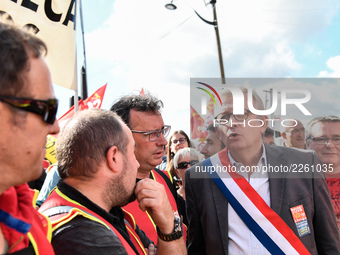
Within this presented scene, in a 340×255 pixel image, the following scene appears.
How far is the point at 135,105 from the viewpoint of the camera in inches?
105

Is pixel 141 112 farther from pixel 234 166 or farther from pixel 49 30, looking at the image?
pixel 49 30

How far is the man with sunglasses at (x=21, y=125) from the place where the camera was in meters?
0.95

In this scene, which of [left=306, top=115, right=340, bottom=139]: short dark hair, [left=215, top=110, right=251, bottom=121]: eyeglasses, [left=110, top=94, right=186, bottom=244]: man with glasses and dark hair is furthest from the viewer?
[left=306, top=115, right=340, bottom=139]: short dark hair

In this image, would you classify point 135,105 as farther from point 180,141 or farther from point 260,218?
point 180,141

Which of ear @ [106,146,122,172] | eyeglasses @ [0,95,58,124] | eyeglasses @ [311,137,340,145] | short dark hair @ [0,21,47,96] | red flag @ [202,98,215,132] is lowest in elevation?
ear @ [106,146,122,172]

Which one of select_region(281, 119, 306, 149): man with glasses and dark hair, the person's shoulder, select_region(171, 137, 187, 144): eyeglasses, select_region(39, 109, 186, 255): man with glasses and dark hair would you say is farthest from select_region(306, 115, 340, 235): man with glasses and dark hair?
the person's shoulder

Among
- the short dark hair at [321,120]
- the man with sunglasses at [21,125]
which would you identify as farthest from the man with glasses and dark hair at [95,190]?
the short dark hair at [321,120]

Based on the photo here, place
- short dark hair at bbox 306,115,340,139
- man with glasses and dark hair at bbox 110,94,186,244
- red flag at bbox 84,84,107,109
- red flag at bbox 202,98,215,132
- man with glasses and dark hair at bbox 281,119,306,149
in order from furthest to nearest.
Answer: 1. red flag at bbox 84,84,107,109
2. man with glasses and dark hair at bbox 281,119,306,149
3. red flag at bbox 202,98,215,132
4. short dark hair at bbox 306,115,340,139
5. man with glasses and dark hair at bbox 110,94,186,244

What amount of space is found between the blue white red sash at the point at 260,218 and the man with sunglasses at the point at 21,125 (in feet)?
4.56

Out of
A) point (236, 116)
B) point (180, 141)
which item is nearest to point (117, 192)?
point (236, 116)

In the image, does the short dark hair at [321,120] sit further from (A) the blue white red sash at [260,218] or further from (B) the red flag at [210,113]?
(A) the blue white red sash at [260,218]

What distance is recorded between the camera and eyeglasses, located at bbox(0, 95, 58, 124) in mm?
953

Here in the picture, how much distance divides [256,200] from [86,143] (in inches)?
50.2

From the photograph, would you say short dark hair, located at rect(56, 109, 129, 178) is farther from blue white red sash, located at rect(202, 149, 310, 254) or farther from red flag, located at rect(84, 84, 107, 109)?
red flag, located at rect(84, 84, 107, 109)
